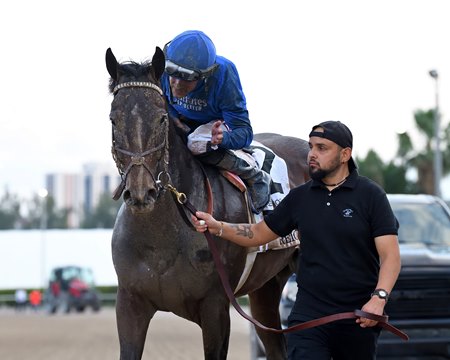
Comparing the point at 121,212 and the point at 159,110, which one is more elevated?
the point at 159,110

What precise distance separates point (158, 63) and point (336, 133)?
4.44 ft

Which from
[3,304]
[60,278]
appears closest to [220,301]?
[60,278]

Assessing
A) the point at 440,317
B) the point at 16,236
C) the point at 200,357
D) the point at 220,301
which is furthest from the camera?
the point at 16,236

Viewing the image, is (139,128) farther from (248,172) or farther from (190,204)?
(248,172)

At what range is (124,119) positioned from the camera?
7.04 m

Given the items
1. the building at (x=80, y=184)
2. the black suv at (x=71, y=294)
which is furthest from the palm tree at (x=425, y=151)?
the building at (x=80, y=184)

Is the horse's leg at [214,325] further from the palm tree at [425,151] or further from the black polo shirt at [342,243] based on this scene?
the palm tree at [425,151]

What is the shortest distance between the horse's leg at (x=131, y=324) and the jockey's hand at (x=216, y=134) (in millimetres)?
1133

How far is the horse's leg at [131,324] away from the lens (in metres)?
7.57

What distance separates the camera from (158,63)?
291 inches

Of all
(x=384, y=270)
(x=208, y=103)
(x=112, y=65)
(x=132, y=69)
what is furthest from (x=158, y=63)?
(x=384, y=270)

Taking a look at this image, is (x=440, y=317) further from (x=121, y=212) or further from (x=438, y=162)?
(x=438, y=162)

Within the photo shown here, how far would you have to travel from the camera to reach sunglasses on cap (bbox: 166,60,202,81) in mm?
7793

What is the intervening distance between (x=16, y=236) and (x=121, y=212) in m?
67.9
